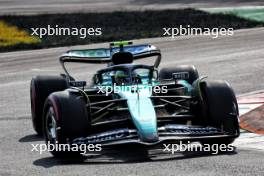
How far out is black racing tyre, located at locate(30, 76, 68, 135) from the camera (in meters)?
12.8

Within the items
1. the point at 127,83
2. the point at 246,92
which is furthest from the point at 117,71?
the point at 246,92

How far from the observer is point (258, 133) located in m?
12.0

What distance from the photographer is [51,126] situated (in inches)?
444

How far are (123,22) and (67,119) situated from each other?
1804 cm

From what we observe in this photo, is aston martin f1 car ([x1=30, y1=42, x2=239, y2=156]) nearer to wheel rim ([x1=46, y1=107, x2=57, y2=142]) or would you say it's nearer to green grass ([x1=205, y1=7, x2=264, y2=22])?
wheel rim ([x1=46, y1=107, x2=57, y2=142])

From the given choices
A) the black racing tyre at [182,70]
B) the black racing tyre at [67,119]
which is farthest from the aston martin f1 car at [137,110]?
the black racing tyre at [182,70]

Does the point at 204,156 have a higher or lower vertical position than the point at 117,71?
lower

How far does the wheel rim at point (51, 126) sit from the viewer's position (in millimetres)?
10978

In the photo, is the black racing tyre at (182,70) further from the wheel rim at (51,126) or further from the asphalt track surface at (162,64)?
the wheel rim at (51,126)

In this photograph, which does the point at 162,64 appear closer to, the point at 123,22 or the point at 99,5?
the point at 123,22

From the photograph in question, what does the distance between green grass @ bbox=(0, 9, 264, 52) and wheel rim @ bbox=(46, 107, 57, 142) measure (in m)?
13.9

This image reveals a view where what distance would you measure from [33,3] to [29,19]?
9942mm

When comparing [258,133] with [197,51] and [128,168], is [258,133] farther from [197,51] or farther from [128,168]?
[197,51]

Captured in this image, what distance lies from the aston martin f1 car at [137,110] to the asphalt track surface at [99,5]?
19.8 metres
